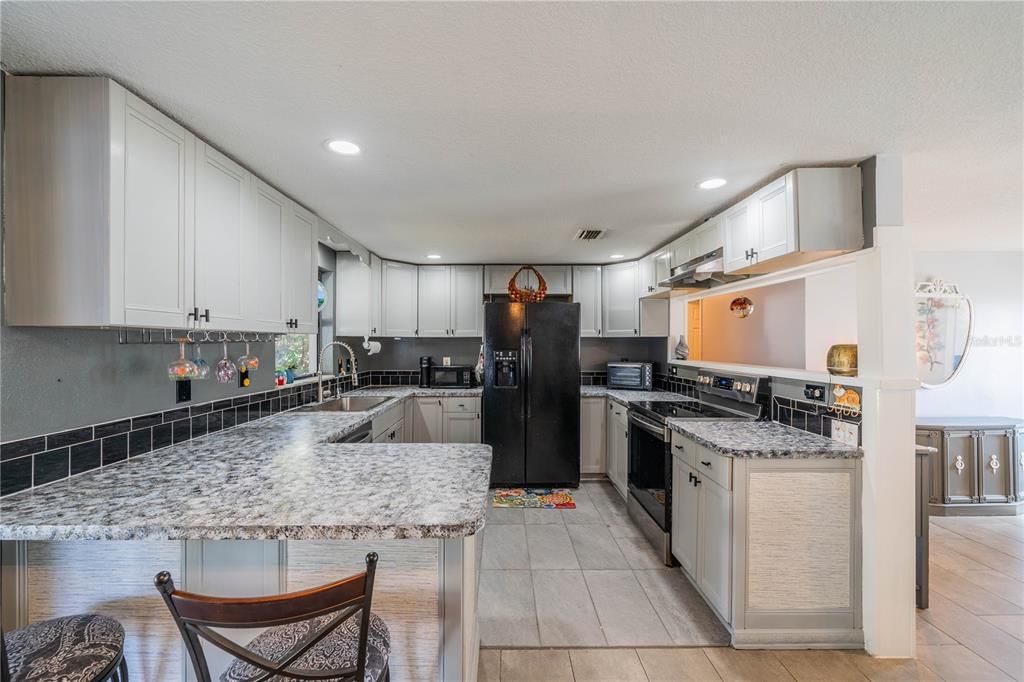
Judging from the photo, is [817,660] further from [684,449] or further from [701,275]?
[701,275]

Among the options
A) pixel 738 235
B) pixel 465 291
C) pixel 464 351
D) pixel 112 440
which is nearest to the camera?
pixel 112 440

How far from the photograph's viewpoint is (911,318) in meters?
1.91

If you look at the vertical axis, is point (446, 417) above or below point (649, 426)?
below

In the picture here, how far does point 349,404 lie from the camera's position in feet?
11.5

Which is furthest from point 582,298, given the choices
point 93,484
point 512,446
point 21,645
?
point 21,645

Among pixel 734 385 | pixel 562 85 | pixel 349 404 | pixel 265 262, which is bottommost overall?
pixel 349 404

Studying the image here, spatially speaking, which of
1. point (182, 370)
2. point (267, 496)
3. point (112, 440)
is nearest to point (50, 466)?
point (112, 440)

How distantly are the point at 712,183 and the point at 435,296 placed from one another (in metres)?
3.01

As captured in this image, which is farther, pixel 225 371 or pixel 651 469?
pixel 651 469

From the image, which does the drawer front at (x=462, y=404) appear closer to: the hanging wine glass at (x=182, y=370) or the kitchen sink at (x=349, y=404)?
the kitchen sink at (x=349, y=404)

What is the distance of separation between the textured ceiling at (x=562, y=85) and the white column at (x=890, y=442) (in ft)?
1.39

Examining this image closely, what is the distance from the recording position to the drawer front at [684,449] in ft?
7.54

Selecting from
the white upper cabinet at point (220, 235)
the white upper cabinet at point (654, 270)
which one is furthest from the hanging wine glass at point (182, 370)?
the white upper cabinet at point (654, 270)

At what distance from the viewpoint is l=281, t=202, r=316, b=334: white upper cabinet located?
8.08 ft
